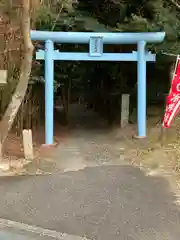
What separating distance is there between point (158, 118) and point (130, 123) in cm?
80

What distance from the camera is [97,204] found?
544 cm

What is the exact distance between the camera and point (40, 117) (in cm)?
1183

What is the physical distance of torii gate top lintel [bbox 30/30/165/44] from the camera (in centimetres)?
924

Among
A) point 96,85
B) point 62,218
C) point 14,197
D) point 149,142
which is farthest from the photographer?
point 96,85

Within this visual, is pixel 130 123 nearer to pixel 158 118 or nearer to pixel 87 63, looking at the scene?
pixel 158 118

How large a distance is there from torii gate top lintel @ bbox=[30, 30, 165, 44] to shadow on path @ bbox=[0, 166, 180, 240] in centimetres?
355

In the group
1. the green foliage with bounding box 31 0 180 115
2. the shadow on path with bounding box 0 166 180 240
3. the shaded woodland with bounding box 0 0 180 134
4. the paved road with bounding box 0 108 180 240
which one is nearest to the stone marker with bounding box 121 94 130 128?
the shaded woodland with bounding box 0 0 180 134

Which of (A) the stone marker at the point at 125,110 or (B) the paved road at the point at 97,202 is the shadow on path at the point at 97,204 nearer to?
(B) the paved road at the point at 97,202

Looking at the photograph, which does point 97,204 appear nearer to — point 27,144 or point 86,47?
point 27,144

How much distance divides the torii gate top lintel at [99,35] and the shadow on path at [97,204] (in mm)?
3553

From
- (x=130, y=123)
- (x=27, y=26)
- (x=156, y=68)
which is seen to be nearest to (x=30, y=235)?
(x=27, y=26)

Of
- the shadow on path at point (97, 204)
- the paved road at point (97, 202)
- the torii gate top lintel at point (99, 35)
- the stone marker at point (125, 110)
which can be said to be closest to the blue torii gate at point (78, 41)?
the torii gate top lintel at point (99, 35)

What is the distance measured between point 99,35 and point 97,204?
499cm

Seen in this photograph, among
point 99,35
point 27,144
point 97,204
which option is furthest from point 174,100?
point 97,204
